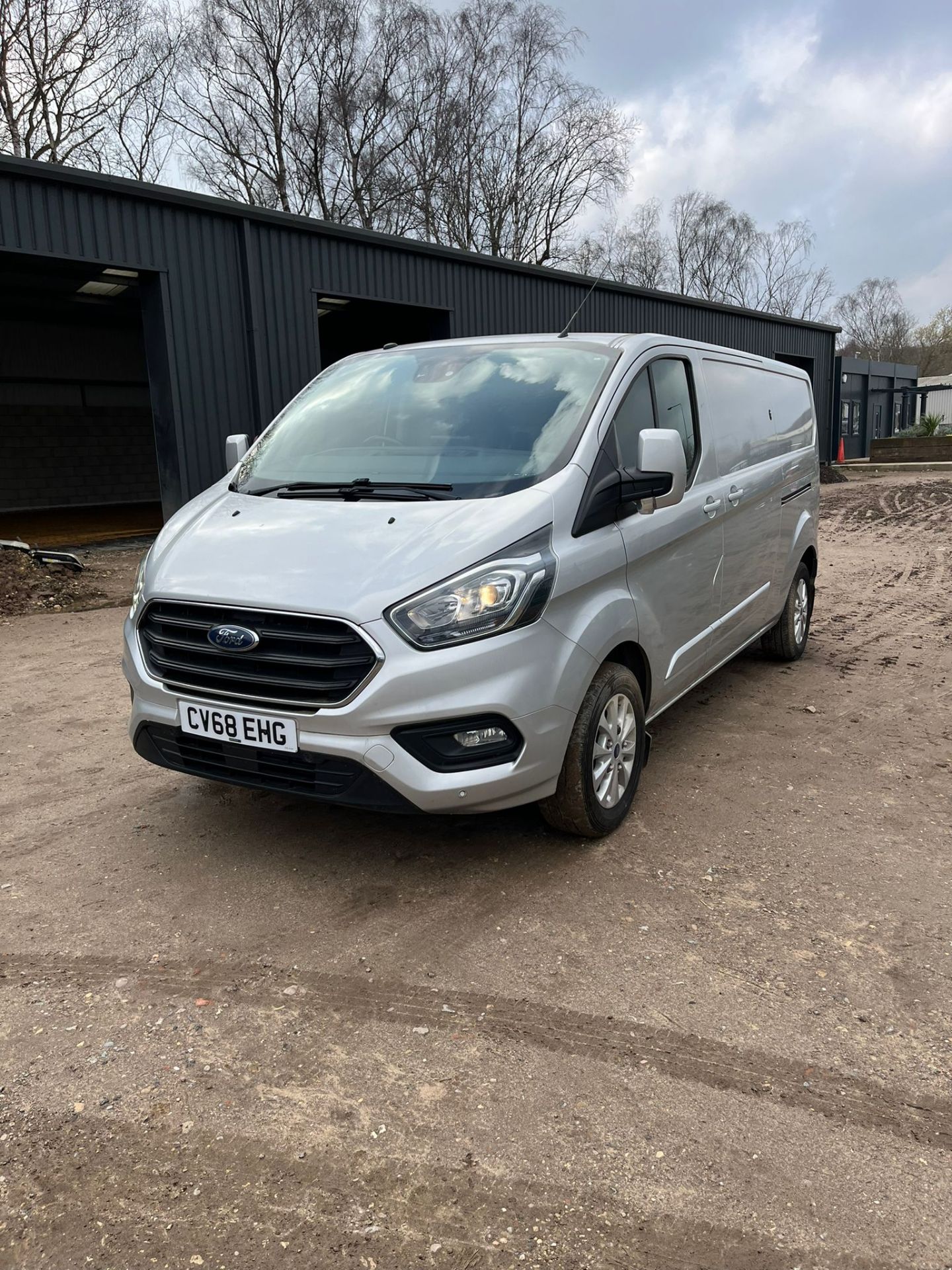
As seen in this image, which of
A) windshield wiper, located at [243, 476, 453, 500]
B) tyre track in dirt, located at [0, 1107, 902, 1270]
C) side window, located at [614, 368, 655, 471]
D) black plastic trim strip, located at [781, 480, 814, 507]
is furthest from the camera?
black plastic trim strip, located at [781, 480, 814, 507]

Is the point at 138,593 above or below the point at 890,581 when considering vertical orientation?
above

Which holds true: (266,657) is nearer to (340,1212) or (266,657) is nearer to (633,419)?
(340,1212)

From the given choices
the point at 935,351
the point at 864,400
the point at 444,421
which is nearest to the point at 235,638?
the point at 444,421

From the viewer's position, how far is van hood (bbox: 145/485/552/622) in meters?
3.06

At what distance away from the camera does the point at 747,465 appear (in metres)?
5.14

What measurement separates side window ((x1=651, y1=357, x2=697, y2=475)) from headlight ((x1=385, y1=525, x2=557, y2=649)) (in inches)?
57.2

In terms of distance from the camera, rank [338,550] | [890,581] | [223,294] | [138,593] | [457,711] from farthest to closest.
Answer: [223,294]
[890,581]
[138,593]
[338,550]
[457,711]

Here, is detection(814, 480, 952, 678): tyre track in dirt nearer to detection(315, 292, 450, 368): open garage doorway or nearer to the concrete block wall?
detection(315, 292, 450, 368): open garage doorway

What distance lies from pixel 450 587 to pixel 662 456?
1137mm

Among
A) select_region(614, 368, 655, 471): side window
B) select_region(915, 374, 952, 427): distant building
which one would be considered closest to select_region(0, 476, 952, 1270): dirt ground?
select_region(614, 368, 655, 471): side window

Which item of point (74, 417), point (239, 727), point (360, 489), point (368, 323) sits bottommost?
point (239, 727)

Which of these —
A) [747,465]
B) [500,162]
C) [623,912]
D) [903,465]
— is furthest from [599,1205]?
[500,162]

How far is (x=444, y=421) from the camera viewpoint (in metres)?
3.94

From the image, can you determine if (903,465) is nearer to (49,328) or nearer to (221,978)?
(49,328)
